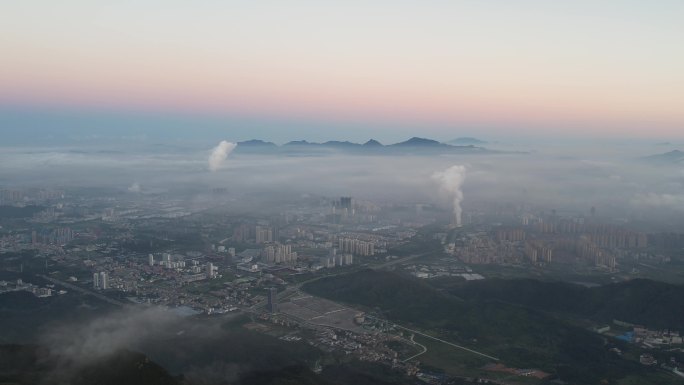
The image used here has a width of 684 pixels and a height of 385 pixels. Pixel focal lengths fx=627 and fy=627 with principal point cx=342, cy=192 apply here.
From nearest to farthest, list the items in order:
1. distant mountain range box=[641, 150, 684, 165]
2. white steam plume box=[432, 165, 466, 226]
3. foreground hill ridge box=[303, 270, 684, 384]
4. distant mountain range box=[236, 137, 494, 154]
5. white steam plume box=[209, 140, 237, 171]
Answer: foreground hill ridge box=[303, 270, 684, 384], white steam plume box=[432, 165, 466, 226], distant mountain range box=[641, 150, 684, 165], white steam plume box=[209, 140, 237, 171], distant mountain range box=[236, 137, 494, 154]

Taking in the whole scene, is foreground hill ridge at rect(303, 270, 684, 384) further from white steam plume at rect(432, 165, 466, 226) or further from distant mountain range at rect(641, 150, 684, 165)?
distant mountain range at rect(641, 150, 684, 165)

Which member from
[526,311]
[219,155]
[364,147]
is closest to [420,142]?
[364,147]

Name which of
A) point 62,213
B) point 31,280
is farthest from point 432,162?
point 31,280

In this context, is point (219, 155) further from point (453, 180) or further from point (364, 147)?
point (453, 180)

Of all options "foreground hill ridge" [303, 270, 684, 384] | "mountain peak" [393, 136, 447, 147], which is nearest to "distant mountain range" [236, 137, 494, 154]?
"mountain peak" [393, 136, 447, 147]

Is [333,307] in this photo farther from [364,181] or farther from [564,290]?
[364,181]

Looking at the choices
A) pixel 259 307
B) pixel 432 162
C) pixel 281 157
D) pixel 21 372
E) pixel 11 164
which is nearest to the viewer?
pixel 21 372
